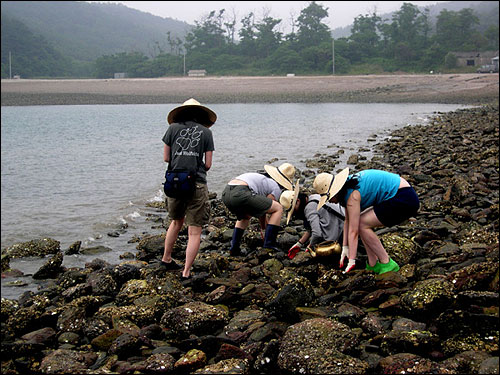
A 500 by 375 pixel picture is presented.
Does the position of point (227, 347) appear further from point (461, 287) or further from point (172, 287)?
point (461, 287)

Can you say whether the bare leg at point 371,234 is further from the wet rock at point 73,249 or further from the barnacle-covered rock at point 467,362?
the wet rock at point 73,249

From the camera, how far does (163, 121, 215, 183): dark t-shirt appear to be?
5.88m

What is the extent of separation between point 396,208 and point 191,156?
233cm

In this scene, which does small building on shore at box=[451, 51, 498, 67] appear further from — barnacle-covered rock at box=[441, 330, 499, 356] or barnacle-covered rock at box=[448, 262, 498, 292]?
barnacle-covered rock at box=[441, 330, 499, 356]

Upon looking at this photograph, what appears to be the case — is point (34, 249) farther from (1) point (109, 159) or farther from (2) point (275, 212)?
(1) point (109, 159)

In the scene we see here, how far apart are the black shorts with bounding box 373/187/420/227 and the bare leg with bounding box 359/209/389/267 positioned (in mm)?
65

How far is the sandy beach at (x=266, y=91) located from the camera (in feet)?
174

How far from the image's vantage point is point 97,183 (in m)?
15.5

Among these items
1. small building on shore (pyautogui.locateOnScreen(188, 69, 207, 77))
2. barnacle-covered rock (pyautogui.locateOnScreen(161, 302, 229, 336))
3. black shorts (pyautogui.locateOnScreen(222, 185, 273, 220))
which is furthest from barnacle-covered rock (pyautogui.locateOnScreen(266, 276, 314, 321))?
small building on shore (pyautogui.locateOnScreen(188, 69, 207, 77))

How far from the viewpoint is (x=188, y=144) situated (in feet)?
19.3

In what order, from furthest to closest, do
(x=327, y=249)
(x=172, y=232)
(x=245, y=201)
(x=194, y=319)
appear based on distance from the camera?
(x=245, y=201), (x=172, y=232), (x=327, y=249), (x=194, y=319)

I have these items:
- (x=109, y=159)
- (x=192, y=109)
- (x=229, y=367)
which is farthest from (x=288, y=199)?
(x=109, y=159)

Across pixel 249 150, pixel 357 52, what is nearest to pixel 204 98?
pixel 249 150

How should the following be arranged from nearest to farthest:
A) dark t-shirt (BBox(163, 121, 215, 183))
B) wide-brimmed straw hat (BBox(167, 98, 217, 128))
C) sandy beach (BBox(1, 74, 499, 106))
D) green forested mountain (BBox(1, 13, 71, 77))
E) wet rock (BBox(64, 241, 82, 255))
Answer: dark t-shirt (BBox(163, 121, 215, 183))
wide-brimmed straw hat (BBox(167, 98, 217, 128))
wet rock (BBox(64, 241, 82, 255))
green forested mountain (BBox(1, 13, 71, 77))
sandy beach (BBox(1, 74, 499, 106))
